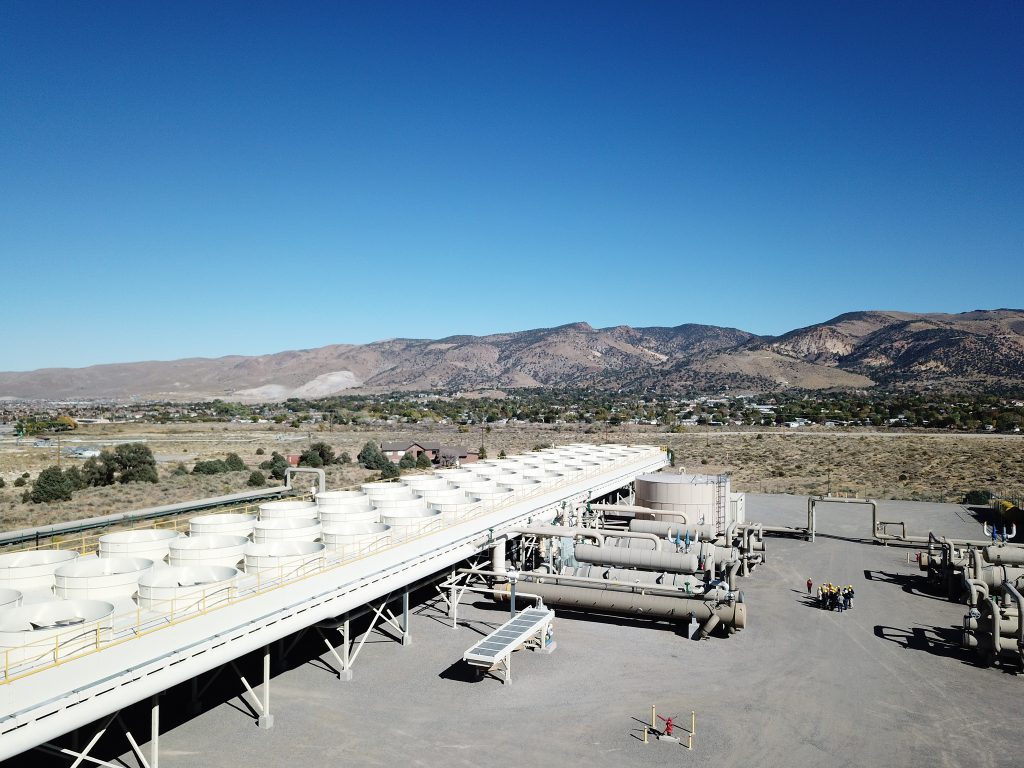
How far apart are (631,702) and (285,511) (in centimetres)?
1788

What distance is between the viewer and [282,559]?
23.0m

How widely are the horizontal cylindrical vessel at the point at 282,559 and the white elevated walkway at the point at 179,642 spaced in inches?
11.5

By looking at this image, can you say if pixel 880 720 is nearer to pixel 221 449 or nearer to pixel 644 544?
pixel 644 544

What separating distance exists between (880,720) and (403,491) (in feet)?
78.6

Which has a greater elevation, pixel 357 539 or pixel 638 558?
pixel 357 539

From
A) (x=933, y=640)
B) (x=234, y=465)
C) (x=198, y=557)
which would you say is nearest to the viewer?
(x=198, y=557)

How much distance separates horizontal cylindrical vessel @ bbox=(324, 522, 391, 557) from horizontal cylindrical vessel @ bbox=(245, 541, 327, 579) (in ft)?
5.51

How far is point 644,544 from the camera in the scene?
1448 inches

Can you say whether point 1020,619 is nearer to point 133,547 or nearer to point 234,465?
point 133,547

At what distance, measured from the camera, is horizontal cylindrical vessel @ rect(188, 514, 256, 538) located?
29.1 m

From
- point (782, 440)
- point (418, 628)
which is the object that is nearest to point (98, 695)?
point (418, 628)

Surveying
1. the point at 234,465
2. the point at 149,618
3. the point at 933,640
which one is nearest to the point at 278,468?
the point at 234,465

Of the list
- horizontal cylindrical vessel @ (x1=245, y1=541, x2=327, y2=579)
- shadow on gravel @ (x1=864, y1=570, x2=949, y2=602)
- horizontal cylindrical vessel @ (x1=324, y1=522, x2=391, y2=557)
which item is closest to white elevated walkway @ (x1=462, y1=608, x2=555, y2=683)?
horizontal cylindrical vessel @ (x1=324, y1=522, x2=391, y2=557)

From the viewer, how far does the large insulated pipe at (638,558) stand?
109 ft
